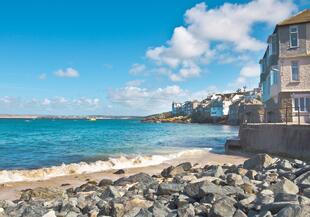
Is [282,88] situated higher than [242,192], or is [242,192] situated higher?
[282,88]

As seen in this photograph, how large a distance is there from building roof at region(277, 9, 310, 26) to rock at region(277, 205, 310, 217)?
23.0 m

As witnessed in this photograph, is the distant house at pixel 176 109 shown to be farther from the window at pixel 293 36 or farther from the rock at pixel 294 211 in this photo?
the rock at pixel 294 211

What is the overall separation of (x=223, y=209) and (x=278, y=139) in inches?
552

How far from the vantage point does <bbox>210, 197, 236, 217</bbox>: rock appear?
6.56 meters

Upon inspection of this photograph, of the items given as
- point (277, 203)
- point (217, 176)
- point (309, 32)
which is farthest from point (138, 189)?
point (309, 32)

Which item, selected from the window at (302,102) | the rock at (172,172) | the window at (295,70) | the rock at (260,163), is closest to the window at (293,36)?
the window at (295,70)

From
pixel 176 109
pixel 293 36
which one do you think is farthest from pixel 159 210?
pixel 176 109

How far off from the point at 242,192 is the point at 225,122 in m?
107

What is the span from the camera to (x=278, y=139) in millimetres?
19609

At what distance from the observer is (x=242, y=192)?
26.9 feet

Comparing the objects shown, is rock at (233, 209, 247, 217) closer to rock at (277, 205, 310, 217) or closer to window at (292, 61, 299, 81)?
rock at (277, 205, 310, 217)

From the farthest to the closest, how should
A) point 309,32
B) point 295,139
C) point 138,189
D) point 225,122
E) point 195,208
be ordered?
point 225,122 < point 309,32 < point 295,139 < point 138,189 < point 195,208

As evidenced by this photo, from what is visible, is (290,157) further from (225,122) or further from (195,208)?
(225,122)

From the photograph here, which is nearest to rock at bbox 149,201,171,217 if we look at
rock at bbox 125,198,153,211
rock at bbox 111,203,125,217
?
rock at bbox 125,198,153,211
